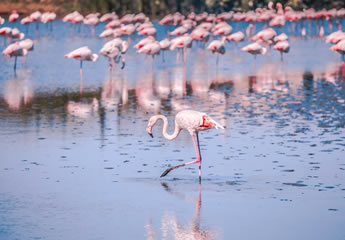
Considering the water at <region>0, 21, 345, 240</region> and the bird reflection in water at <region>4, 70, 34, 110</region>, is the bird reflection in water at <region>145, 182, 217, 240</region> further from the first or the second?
the bird reflection in water at <region>4, 70, 34, 110</region>

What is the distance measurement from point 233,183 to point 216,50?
49.5ft

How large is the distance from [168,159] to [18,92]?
748 cm

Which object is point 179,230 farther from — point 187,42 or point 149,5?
point 149,5

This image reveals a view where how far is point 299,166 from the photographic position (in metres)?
10.0

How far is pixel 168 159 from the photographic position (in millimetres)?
10633

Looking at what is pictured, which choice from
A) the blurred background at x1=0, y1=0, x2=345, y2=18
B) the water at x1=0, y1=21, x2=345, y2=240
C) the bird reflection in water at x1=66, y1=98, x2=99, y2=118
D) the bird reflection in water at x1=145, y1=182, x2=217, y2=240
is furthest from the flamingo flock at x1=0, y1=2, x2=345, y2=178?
the blurred background at x1=0, y1=0, x2=345, y2=18

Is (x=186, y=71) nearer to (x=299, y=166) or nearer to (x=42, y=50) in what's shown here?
(x=42, y=50)

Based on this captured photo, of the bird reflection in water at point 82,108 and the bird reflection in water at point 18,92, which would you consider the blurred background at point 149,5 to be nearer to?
the bird reflection in water at point 18,92

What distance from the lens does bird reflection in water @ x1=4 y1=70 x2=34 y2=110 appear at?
15719mm

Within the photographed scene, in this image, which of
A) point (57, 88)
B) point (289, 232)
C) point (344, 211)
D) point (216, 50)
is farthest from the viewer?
point (216, 50)

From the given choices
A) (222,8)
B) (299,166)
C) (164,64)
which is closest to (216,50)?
(164,64)

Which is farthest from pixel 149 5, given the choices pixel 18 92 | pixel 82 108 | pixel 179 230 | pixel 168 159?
pixel 179 230

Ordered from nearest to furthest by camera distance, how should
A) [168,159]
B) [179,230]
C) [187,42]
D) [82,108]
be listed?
[179,230]
[168,159]
[82,108]
[187,42]

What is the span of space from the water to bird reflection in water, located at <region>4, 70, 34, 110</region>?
0.02m
